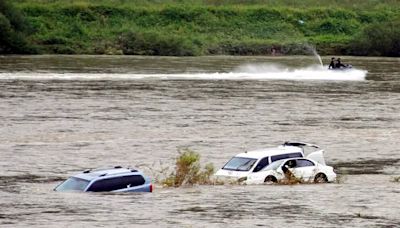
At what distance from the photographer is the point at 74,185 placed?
3359cm

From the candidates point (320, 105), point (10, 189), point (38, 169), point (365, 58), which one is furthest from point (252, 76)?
point (10, 189)

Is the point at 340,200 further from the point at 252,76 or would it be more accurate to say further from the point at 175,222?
the point at 252,76

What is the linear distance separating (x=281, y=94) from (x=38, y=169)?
109 ft

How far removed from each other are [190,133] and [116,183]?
17.6 meters

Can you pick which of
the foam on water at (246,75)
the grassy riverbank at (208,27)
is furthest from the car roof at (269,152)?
the grassy riverbank at (208,27)

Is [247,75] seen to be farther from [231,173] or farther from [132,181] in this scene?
[132,181]

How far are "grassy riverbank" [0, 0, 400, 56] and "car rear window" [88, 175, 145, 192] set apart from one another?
71495 mm

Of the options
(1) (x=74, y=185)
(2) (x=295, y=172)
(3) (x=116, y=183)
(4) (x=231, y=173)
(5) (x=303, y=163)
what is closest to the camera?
(3) (x=116, y=183)

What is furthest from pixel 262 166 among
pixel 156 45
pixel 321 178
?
pixel 156 45

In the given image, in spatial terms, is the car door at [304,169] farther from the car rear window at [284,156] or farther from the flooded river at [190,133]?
the flooded river at [190,133]

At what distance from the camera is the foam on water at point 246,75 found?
7619 centimetres

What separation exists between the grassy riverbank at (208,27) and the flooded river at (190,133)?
10229mm

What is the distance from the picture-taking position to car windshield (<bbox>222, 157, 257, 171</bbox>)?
124 feet

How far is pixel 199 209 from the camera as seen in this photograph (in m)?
30.5
